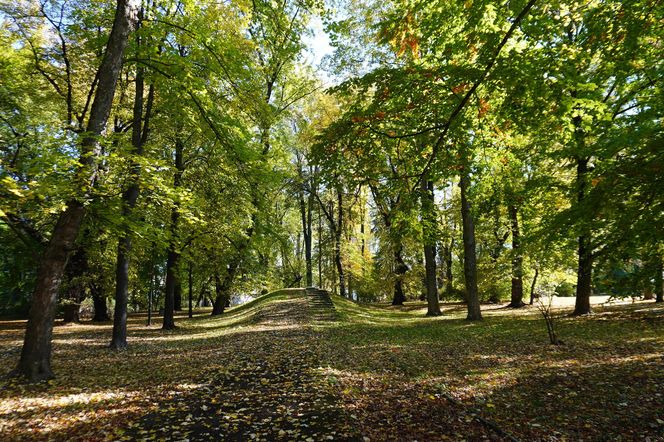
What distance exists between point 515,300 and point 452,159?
17.6 m

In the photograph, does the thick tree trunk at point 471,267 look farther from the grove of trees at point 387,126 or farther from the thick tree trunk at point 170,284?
the thick tree trunk at point 170,284

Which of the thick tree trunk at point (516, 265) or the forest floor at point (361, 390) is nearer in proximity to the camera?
the forest floor at point (361, 390)

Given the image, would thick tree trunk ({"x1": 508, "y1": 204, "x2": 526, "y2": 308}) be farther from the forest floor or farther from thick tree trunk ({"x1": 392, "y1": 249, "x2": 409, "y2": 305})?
thick tree trunk ({"x1": 392, "y1": 249, "x2": 409, "y2": 305})

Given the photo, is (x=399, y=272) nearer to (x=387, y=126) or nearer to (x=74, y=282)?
(x=74, y=282)

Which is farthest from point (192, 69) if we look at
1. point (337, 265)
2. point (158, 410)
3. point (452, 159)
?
point (337, 265)

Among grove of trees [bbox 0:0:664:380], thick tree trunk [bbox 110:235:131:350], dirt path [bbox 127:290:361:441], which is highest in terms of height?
grove of trees [bbox 0:0:664:380]

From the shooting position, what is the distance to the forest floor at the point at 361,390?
4680 mm

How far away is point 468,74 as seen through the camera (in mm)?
4871

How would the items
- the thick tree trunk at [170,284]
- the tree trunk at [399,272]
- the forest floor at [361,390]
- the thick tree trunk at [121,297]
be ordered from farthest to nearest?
the tree trunk at [399,272]
the thick tree trunk at [170,284]
the thick tree trunk at [121,297]
the forest floor at [361,390]

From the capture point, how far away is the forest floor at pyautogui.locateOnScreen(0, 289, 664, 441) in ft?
15.4

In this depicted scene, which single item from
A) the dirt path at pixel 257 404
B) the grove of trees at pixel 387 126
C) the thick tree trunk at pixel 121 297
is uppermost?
the grove of trees at pixel 387 126

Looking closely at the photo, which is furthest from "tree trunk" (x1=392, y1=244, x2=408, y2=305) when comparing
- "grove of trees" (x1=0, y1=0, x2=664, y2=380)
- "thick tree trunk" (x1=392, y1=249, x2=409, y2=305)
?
"grove of trees" (x1=0, y1=0, x2=664, y2=380)

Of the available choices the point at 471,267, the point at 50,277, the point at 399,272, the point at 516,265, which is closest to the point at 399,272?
the point at 399,272

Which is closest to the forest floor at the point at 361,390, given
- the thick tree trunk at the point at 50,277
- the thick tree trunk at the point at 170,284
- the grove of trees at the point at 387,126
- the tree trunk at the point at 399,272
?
the thick tree trunk at the point at 50,277
